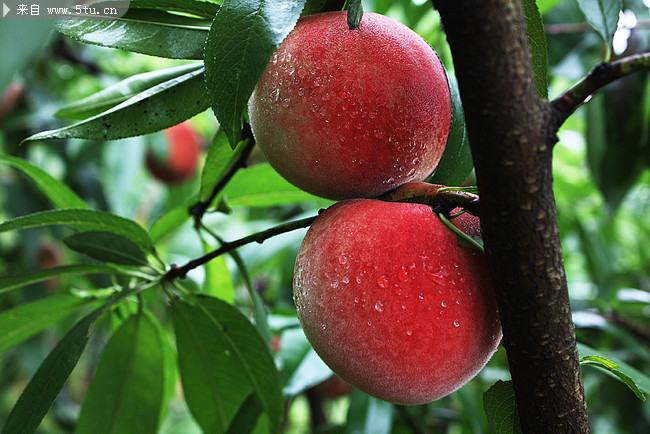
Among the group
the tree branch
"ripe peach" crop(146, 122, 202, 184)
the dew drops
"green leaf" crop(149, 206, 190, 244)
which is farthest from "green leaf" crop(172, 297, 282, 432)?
"ripe peach" crop(146, 122, 202, 184)

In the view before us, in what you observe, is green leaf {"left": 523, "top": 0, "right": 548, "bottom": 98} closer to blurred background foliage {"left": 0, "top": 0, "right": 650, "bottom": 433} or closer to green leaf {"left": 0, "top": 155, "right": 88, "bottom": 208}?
blurred background foliage {"left": 0, "top": 0, "right": 650, "bottom": 433}

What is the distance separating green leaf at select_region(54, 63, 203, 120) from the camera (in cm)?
54

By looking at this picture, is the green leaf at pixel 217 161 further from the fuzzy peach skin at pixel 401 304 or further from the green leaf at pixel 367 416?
the green leaf at pixel 367 416

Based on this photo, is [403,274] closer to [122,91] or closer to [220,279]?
[122,91]

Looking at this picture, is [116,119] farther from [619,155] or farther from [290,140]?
[619,155]

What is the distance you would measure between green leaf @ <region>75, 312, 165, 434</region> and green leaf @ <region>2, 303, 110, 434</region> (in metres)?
0.15

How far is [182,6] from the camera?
19.2 inches

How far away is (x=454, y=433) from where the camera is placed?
1589 millimetres

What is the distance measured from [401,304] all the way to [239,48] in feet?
0.67

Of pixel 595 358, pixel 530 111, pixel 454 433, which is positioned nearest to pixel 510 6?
pixel 530 111

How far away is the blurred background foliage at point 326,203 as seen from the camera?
97cm

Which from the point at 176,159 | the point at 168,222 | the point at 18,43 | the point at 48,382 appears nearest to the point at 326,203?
the point at 168,222

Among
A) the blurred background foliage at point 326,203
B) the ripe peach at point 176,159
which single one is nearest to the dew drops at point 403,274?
the blurred background foliage at point 326,203

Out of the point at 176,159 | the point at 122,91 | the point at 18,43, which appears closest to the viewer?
the point at 18,43
